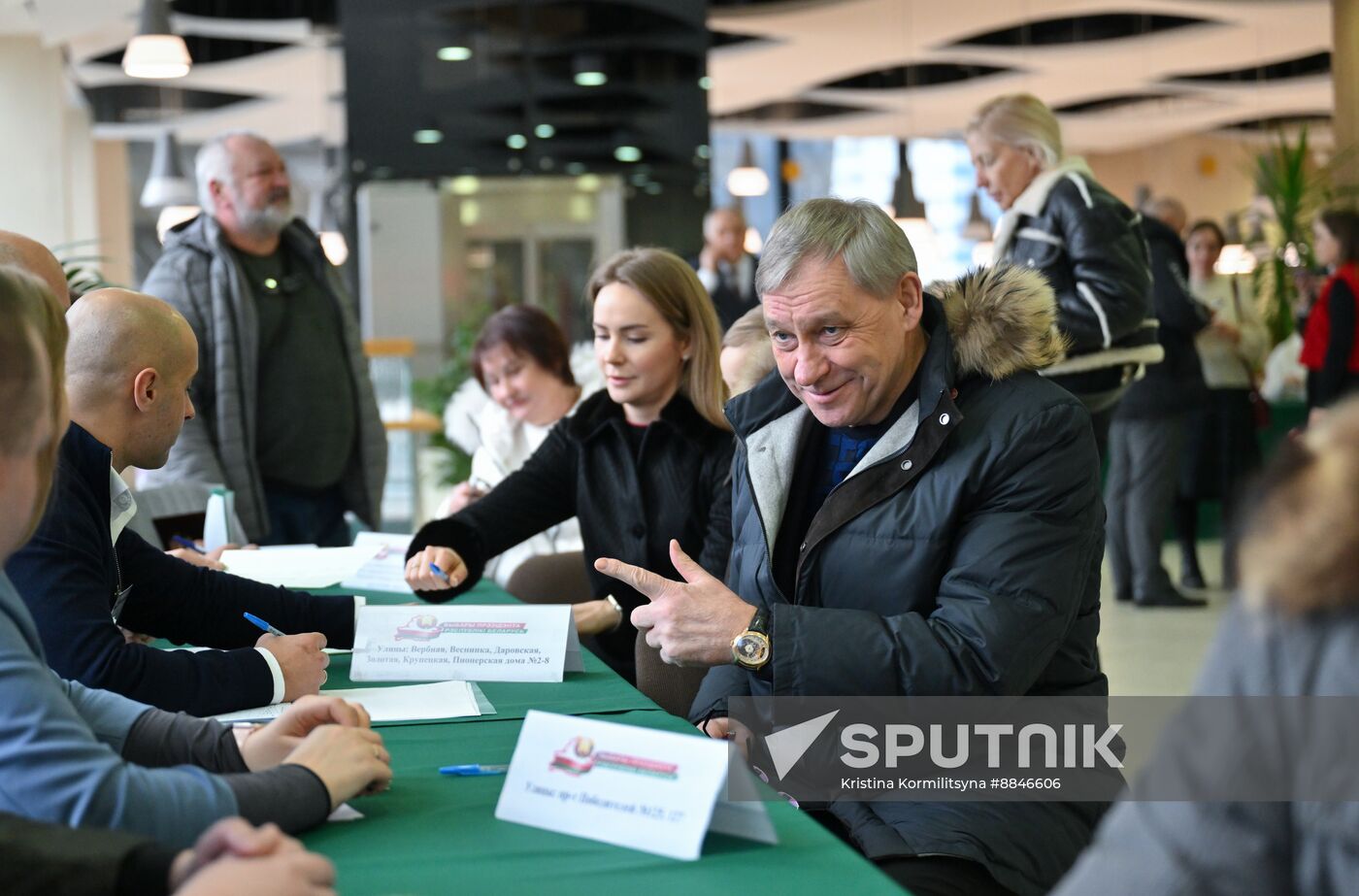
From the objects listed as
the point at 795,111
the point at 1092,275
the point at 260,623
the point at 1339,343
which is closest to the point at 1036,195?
the point at 1092,275

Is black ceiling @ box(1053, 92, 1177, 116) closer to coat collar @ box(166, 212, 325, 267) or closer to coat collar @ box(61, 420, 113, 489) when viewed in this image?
coat collar @ box(166, 212, 325, 267)

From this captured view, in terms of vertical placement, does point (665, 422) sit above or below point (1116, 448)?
above

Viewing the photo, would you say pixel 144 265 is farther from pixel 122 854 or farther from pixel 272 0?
pixel 122 854

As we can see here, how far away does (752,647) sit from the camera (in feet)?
6.19

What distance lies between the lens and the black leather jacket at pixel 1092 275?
4.19 metres

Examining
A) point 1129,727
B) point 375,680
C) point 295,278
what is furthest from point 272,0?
point 375,680

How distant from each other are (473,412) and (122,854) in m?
3.46

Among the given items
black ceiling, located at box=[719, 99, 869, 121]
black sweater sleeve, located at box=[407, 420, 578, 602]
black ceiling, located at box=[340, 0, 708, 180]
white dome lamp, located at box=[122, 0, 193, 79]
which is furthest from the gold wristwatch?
black ceiling, located at box=[719, 99, 869, 121]

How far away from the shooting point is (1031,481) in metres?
1.96

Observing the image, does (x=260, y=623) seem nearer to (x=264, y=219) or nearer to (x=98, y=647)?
(x=98, y=647)

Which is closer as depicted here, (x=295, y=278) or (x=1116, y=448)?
(x=295, y=278)

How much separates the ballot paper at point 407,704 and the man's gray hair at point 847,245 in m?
0.73

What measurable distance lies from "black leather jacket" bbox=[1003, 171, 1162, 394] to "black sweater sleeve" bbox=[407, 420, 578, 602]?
5.43 feet

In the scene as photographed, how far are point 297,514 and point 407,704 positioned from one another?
8.31ft
